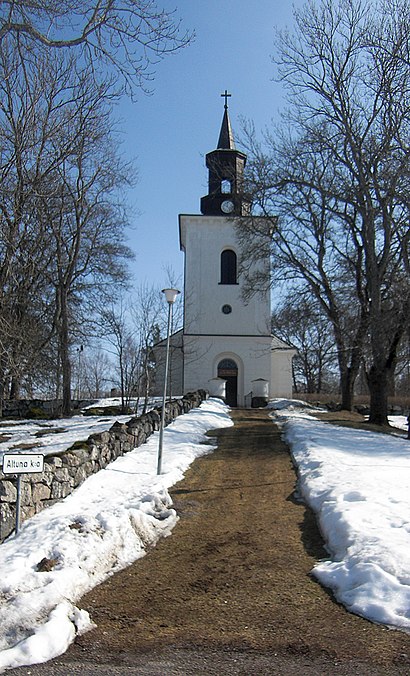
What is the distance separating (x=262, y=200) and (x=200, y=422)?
9958 millimetres

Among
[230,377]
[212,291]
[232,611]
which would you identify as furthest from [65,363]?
[232,611]

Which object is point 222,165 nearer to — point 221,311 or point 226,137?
point 226,137

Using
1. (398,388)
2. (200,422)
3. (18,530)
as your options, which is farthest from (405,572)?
(398,388)

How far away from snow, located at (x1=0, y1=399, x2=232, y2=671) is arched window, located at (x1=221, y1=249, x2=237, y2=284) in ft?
95.1

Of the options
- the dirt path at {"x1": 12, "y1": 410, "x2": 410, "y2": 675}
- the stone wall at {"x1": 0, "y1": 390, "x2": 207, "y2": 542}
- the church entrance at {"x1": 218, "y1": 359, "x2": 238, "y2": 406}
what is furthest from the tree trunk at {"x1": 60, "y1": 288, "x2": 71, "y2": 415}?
the dirt path at {"x1": 12, "y1": 410, "x2": 410, "y2": 675}

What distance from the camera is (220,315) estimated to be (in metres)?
39.8

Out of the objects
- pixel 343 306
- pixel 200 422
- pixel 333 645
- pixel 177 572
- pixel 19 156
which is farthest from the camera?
pixel 343 306

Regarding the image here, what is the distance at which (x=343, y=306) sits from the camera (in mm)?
27234

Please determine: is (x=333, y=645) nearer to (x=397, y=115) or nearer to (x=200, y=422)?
(x=200, y=422)

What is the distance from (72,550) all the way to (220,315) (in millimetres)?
33263

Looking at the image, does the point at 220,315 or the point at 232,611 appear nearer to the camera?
the point at 232,611

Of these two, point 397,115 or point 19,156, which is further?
point 397,115

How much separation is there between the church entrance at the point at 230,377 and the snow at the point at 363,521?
80.7 ft

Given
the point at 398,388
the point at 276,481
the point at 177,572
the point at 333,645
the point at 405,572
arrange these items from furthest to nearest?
the point at 398,388
the point at 276,481
the point at 177,572
the point at 405,572
the point at 333,645
